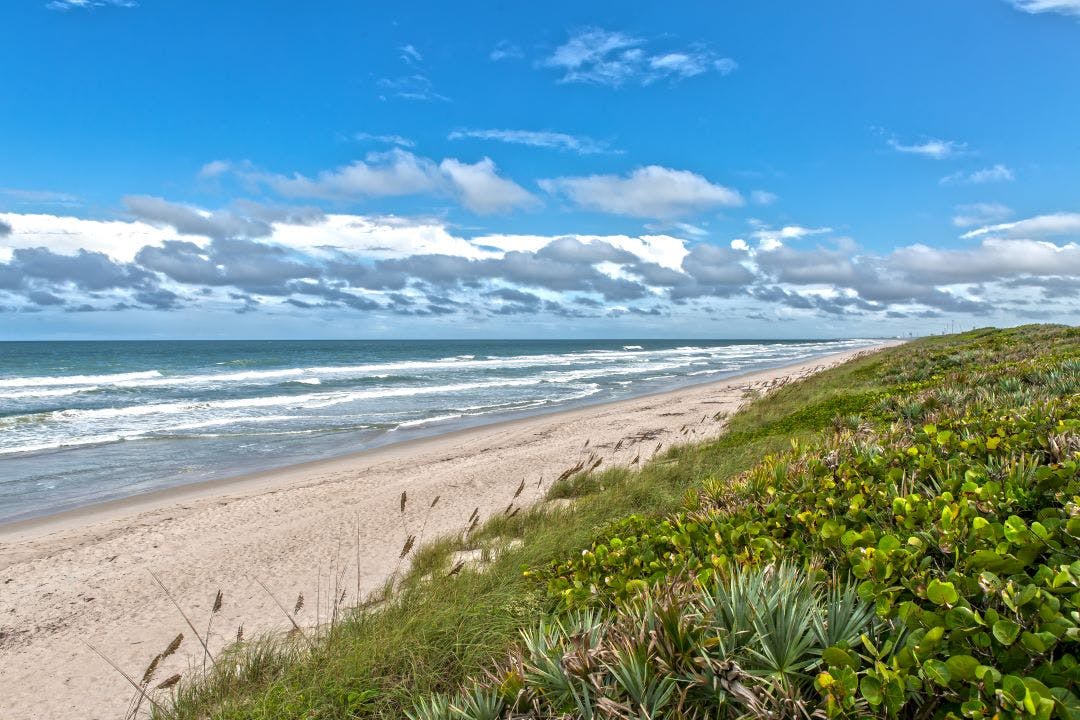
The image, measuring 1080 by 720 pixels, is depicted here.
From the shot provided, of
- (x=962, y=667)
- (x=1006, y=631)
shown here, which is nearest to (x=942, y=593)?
(x=1006, y=631)

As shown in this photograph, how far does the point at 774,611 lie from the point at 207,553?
8555 mm

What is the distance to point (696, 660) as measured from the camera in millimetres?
2551

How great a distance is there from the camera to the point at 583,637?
287 cm

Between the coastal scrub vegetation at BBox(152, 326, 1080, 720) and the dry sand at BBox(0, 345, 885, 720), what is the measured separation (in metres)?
1.53

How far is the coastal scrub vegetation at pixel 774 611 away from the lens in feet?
7.68

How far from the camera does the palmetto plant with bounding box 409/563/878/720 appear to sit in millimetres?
2467

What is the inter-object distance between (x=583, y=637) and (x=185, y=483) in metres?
13.8

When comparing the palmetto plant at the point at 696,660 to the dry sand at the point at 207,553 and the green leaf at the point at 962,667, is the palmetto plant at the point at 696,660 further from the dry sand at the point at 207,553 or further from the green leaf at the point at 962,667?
the dry sand at the point at 207,553

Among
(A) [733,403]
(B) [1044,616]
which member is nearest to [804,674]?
(B) [1044,616]

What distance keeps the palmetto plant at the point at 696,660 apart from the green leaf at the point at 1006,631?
1.54ft

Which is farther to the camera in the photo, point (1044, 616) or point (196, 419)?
point (196, 419)

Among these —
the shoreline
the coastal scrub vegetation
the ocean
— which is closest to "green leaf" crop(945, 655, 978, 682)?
the coastal scrub vegetation

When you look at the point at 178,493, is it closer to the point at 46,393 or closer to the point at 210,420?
the point at 210,420

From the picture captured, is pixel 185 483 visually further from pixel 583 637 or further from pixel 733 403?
pixel 733 403
